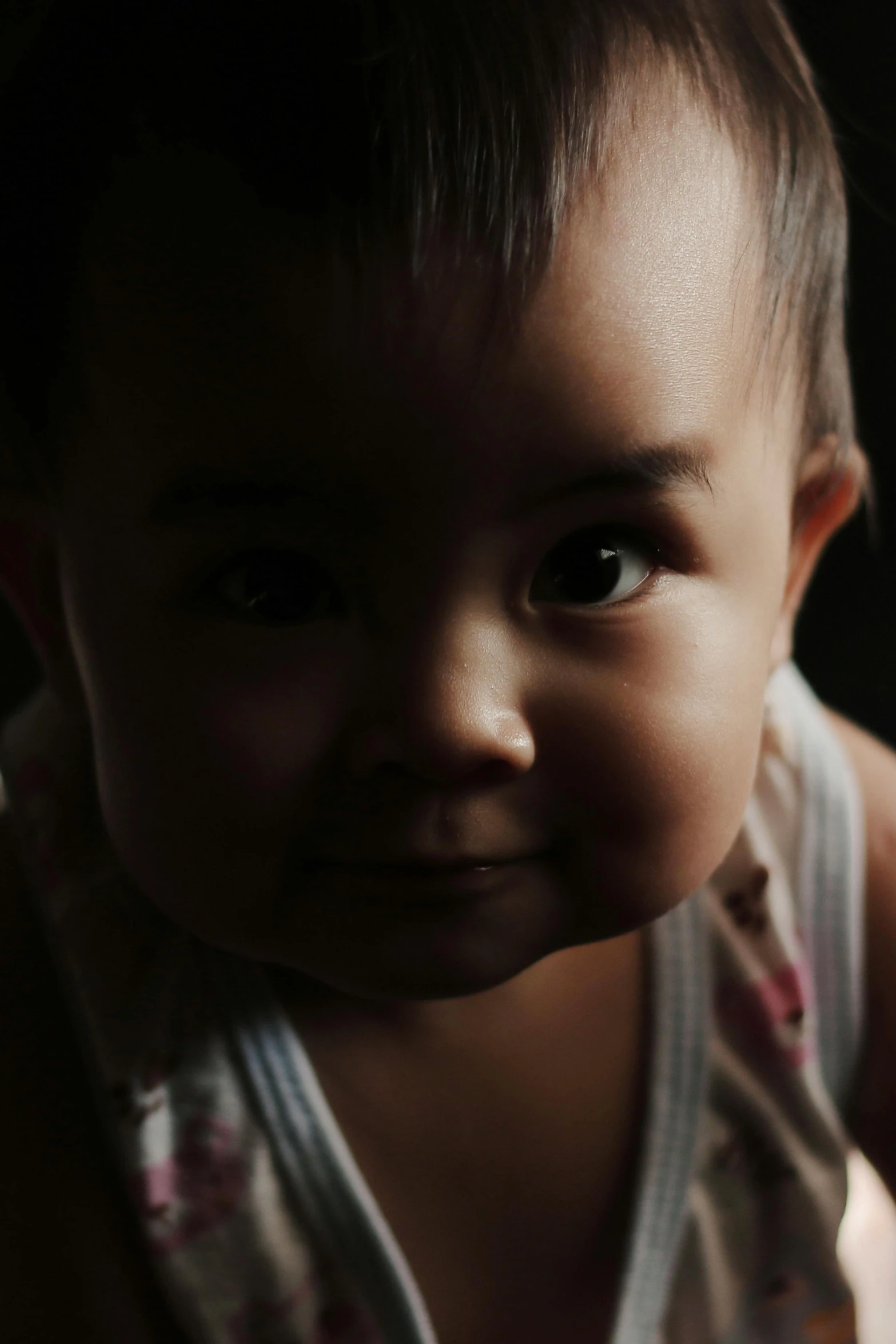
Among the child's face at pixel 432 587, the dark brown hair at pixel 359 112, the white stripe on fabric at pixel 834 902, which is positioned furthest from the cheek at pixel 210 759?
the white stripe on fabric at pixel 834 902

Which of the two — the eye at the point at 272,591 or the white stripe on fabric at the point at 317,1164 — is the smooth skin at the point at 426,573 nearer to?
the eye at the point at 272,591

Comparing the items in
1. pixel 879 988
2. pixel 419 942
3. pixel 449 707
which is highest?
pixel 449 707

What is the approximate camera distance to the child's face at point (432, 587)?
460mm

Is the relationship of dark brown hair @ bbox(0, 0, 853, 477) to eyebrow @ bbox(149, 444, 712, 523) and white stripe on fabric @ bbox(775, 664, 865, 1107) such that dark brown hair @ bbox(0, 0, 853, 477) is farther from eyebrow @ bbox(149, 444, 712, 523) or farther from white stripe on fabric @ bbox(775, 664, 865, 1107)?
white stripe on fabric @ bbox(775, 664, 865, 1107)

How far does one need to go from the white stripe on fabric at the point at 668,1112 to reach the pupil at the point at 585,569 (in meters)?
0.28

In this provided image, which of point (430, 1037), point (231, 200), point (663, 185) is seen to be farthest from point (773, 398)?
point (430, 1037)

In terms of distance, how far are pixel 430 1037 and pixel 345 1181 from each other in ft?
0.27

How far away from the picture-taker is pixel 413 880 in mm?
521

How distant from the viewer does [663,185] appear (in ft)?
1.59

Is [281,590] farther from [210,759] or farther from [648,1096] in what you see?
[648,1096]

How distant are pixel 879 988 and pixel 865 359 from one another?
0.37 m

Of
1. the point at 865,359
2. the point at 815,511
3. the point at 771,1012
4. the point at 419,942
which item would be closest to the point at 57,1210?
the point at 419,942

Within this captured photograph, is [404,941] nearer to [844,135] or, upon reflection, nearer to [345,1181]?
[345,1181]

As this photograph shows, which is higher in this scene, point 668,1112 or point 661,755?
point 661,755
